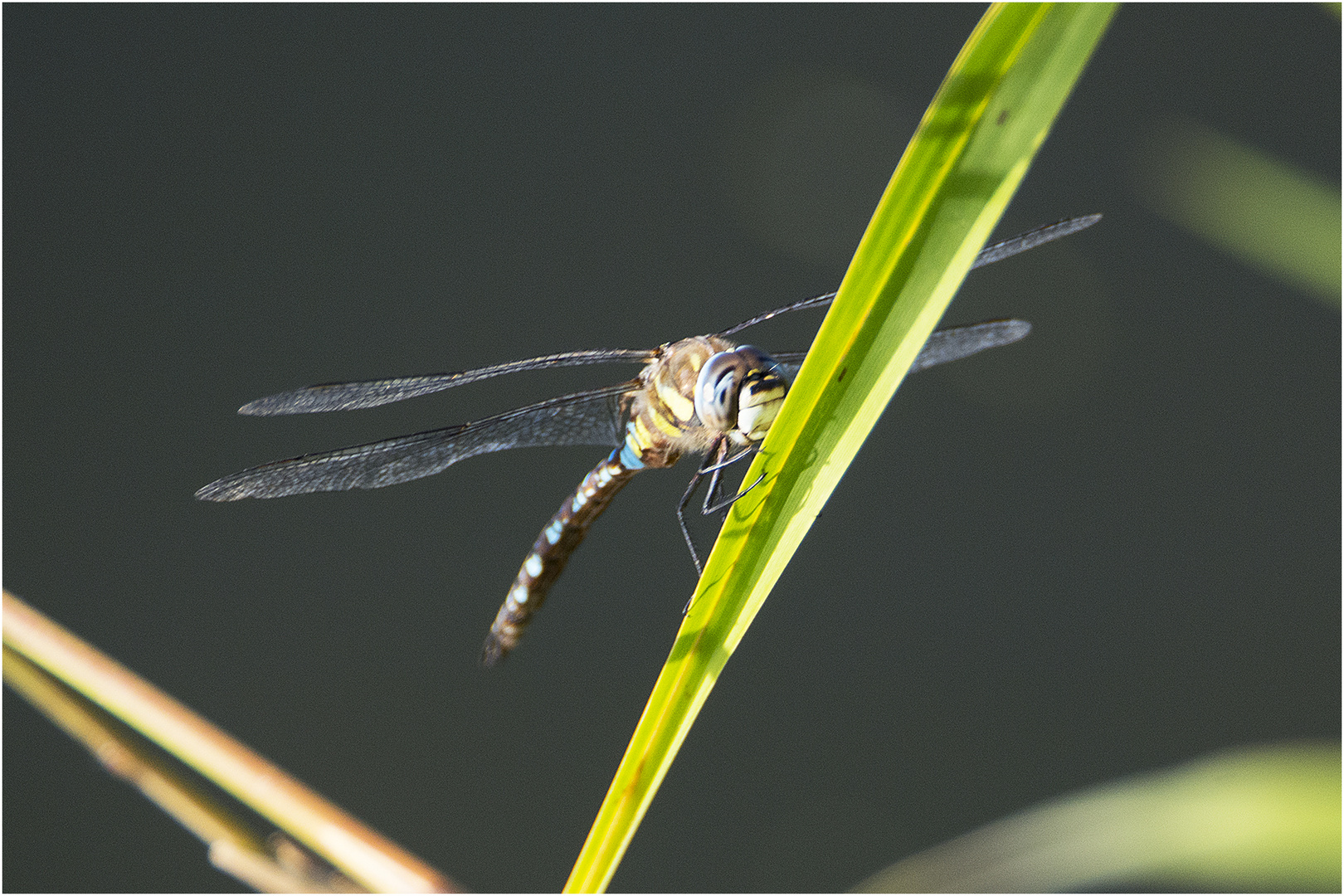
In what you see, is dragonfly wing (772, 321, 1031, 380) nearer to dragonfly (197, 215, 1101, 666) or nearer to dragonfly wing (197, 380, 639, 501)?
dragonfly (197, 215, 1101, 666)

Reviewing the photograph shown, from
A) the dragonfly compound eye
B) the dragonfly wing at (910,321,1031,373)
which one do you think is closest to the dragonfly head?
the dragonfly compound eye

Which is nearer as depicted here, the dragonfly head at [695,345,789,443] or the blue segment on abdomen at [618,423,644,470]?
the dragonfly head at [695,345,789,443]

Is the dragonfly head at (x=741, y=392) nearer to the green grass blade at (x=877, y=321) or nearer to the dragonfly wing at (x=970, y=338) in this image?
the green grass blade at (x=877, y=321)

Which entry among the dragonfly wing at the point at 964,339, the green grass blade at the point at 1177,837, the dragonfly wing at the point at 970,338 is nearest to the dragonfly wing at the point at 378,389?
the dragonfly wing at the point at 964,339

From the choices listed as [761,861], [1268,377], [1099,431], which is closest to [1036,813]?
[761,861]

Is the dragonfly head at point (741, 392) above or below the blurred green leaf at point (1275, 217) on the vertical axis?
below

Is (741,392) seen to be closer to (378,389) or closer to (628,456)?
(628,456)

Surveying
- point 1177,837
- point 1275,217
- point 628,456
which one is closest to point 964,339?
point 1275,217

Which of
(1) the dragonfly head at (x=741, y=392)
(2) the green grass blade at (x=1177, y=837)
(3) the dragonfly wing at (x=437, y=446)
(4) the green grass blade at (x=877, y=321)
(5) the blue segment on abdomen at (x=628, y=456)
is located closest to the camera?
(4) the green grass blade at (x=877, y=321)
